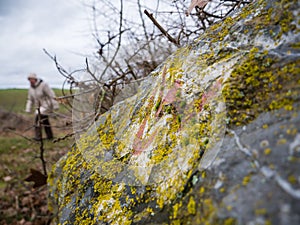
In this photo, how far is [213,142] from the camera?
0.79m

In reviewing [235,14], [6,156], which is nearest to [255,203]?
[235,14]

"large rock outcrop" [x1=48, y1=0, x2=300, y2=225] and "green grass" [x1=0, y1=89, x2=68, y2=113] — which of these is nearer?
"large rock outcrop" [x1=48, y1=0, x2=300, y2=225]

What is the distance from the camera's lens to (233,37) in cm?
98

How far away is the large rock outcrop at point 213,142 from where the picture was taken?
59cm

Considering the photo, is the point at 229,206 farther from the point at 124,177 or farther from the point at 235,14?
the point at 235,14

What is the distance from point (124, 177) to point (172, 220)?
13.1 inches

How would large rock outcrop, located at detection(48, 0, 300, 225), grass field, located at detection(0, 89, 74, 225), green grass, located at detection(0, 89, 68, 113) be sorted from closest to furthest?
large rock outcrop, located at detection(48, 0, 300, 225) → grass field, located at detection(0, 89, 74, 225) → green grass, located at detection(0, 89, 68, 113)

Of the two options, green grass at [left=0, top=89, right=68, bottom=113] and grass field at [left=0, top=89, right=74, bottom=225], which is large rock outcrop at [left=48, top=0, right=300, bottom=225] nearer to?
grass field at [left=0, top=89, right=74, bottom=225]

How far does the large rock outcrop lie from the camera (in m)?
0.59

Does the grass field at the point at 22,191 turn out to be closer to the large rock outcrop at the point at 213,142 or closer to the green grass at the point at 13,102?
the large rock outcrop at the point at 213,142

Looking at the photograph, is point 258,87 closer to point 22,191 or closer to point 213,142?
point 213,142

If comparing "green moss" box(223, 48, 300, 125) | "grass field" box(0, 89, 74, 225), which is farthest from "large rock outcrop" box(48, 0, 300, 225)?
"grass field" box(0, 89, 74, 225)

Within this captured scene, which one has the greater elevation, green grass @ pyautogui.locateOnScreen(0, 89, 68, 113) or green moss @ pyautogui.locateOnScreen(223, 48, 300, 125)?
green grass @ pyautogui.locateOnScreen(0, 89, 68, 113)

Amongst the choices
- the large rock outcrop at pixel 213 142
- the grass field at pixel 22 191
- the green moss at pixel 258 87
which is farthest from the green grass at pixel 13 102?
the green moss at pixel 258 87
